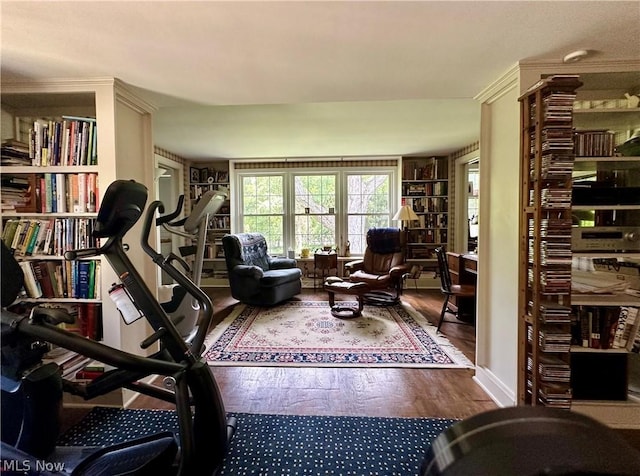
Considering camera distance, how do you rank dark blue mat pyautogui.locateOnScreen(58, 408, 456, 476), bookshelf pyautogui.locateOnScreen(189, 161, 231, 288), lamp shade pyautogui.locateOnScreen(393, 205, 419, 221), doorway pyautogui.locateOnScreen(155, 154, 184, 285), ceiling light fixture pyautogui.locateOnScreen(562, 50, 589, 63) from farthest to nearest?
bookshelf pyautogui.locateOnScreen(189, 161, 231, 288) < doorway pyautogui.locateOnScreen(155, 154, 184, 285) < lamp shade pyautogui.locateOnScreen(393, 205, 419, 221) < ceiling light fixture pyautogui.locateOnScreen(562, 50, 589, 63) < dark blue mat pyautogui.locateOnScreen(58, 408, 456, 476)

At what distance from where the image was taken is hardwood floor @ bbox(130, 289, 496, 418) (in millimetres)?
1927

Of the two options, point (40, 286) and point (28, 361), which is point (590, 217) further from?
point (40, 286)

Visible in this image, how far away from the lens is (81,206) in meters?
1.94

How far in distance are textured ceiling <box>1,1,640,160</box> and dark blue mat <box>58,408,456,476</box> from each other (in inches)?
84.3

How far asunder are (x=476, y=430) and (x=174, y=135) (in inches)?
167

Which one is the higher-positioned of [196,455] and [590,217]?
[590,217]

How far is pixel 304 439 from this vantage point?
1666mm

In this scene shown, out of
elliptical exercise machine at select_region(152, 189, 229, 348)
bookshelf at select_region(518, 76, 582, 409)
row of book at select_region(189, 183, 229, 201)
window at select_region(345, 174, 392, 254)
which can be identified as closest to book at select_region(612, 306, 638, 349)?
bookshelf at select_region(518, 76, 582, 409)

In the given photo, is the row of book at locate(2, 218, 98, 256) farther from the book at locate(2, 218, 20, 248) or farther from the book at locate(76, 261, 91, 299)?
the book at locate(76, 261, 91, 299)

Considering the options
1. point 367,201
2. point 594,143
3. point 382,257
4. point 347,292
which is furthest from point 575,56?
point 367,201

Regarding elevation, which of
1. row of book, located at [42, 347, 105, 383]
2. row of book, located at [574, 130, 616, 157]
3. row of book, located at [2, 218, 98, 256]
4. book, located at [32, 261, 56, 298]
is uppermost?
row of book, located at [574, 130, 616, 157]

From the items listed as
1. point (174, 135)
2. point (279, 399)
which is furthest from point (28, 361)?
point (174, 135)

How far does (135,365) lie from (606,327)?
8.24ft

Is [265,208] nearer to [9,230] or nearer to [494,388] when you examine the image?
[9,230]
